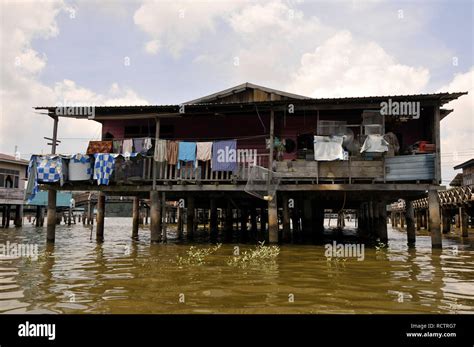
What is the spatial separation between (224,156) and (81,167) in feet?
19.6

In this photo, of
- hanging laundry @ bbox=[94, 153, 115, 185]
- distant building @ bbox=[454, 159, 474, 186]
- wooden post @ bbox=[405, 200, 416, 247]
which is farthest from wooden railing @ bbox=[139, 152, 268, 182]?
distant building @ bbox=[454, 159, 474, 186]

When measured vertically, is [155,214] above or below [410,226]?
above

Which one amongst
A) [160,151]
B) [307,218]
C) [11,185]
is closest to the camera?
[160,151]

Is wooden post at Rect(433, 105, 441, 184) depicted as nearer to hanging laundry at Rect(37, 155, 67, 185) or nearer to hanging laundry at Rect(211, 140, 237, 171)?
hanging laundry at Rect(211, 140, 237, 171)

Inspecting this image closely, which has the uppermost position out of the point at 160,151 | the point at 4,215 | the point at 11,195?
the point at 160,151

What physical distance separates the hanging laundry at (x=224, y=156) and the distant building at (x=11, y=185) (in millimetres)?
24832

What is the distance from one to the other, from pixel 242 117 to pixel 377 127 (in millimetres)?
6305

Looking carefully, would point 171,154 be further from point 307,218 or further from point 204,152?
point 307,218

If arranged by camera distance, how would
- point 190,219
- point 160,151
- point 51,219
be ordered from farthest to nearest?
point 190,219 < point 51,219 < point 160,151

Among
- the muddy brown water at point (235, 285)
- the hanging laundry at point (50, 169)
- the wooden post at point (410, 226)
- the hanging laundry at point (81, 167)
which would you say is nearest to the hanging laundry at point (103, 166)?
the hanging laundry at point (81, 167)

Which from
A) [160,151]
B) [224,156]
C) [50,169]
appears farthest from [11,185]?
[224,156]

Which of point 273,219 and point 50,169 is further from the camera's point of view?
point 50,169

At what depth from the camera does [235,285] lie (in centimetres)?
775
